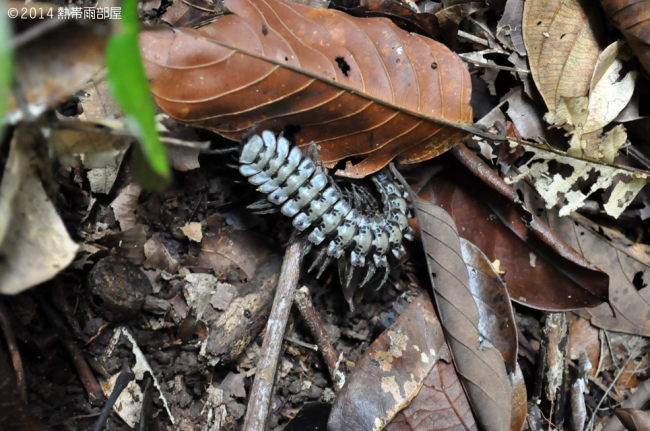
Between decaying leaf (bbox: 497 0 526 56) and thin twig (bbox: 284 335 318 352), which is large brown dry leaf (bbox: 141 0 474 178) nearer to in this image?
decaying leaf (bbox: 497 0 526 56)

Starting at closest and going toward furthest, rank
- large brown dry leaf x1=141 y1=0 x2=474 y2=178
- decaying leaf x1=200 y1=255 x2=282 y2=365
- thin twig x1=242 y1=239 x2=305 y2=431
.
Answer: large brown dry leaf x1=141 y1=0 x2=474 y2=178 → thin twig x1=242 y1=239 x2=305 y2=431 → decaying leaf x1=200 y1=255 x2=282 y2=365

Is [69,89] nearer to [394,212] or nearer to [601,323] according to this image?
[394,212]

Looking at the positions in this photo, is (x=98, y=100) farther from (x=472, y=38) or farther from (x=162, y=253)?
(x=472, y=38)

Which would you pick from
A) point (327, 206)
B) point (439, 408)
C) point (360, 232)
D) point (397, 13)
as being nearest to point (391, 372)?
point (439, 408)

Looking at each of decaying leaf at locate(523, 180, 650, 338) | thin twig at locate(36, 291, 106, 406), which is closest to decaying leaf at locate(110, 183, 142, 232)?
thin twig at locate(36, 291, 106, 406)

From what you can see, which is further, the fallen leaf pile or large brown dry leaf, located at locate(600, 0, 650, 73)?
large brown dry leaf, located at locate(600, 0, 650, 73)

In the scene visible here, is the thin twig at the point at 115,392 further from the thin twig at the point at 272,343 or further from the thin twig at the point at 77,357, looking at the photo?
the thin twig at the point at 272,343

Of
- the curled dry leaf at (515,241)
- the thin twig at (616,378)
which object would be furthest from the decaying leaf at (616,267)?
the curled dry leaf at (515,241)
